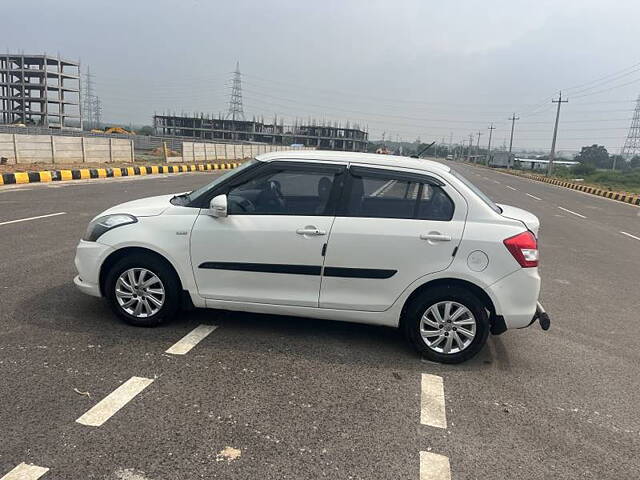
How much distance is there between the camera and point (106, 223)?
14.3 feet

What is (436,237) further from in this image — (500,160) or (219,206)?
(500,160)

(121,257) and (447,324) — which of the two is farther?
(121,257)

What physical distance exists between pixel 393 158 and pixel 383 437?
2392 millimetres

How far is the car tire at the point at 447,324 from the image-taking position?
12.9 feet

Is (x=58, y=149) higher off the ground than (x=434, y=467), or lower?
higher

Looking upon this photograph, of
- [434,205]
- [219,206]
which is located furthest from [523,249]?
[219,206]

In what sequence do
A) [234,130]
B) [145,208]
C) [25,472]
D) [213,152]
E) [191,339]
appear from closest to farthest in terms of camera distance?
[25,472] → [191,339] → [145,208] → [213,152] → [234,130]

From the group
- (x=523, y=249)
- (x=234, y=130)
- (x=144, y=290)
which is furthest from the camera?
(x=234, y=130)

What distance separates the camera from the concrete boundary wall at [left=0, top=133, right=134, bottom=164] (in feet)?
65.2

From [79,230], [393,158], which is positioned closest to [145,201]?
[393,158]

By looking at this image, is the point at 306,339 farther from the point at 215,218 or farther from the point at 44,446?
the point at 44,446

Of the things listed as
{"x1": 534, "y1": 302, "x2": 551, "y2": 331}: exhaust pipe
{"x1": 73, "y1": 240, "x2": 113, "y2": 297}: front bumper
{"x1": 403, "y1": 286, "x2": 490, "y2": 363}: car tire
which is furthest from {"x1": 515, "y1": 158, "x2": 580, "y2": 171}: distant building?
{"x1": 73, "y1": 240, "x2": 113, "y2": 297}: front bumper

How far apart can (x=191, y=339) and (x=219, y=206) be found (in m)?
1.16

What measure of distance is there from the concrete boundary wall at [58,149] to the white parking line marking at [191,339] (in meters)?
19.2
